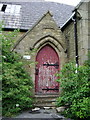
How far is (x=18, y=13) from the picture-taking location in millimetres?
10977

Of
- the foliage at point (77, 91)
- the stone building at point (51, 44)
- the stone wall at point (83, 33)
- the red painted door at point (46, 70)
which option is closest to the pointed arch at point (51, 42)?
the stone building at point (51, 44)

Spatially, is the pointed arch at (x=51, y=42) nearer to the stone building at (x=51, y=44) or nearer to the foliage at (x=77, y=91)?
the stone building at (x=51, y=44)

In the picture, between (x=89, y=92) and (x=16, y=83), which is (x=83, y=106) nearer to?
(x=89, y=92)

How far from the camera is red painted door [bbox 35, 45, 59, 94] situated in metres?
8.09

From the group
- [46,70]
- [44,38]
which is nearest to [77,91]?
[46,70]

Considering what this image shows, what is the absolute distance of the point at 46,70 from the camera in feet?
27.1

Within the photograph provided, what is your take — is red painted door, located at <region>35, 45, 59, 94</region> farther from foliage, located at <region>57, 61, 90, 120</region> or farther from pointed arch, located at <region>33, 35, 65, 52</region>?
foliage, located at <region>57, 61, 90, 120</region>

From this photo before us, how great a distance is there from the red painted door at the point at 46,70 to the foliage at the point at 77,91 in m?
2.23

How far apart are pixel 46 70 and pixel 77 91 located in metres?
3.22

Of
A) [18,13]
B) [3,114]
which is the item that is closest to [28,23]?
[18,13]

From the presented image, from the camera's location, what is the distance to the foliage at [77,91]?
4.75 metres

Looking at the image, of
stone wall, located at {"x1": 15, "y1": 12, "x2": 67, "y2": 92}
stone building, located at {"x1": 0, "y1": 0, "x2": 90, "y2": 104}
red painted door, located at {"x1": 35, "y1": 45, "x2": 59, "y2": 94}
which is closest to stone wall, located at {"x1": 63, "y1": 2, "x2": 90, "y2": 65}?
stone building, located at {"x1": 0, "y1": 0, "x2": 90, "y2": 104}

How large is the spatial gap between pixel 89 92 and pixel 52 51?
3910 millimetres

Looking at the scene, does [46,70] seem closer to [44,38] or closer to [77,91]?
[44,38]
